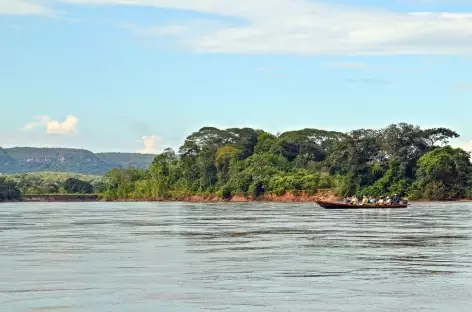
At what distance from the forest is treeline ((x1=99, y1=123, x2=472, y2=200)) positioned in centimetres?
13

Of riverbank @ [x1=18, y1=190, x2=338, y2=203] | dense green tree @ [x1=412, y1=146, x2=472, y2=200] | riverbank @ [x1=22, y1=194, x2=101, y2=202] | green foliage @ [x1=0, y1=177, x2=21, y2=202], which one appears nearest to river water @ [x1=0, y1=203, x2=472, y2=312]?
dense green tree @ [x1=412, y1=146, x2=472, y2=200]

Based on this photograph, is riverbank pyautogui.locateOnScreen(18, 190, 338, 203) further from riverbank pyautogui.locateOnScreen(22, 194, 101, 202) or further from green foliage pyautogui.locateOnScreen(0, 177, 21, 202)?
green foliage pyautogui.locateOnScreen(0, 177, 21, 202)

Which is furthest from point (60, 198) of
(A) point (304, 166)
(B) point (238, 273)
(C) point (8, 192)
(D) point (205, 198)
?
→ (B) point (238, 273)

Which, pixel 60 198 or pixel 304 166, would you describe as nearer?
pixel 304 166

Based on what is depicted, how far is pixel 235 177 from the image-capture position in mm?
144875

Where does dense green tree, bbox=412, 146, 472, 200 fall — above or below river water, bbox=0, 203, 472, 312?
above

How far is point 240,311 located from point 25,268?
9746 mm

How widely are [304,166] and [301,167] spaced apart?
116 cm

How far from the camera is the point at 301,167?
146 m

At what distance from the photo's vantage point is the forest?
382ft

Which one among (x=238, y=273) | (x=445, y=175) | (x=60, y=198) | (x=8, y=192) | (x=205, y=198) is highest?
(x=445, y=175)

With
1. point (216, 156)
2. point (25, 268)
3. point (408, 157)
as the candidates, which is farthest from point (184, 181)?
point (25, 268)

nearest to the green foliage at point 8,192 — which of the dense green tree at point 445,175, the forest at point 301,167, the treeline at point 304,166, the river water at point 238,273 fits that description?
the forest at point 301,167

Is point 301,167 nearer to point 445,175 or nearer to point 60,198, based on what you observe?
point 445,175
